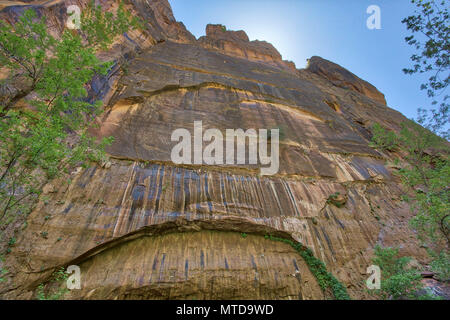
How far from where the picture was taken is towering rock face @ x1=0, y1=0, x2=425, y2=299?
7.21 meters

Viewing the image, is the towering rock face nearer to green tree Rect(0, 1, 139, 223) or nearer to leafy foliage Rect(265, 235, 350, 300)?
leafy foliage Rect(265, 235, 350, 300)

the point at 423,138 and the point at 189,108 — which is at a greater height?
the point at 189,108

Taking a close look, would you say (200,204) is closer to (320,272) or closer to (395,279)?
(320,272)

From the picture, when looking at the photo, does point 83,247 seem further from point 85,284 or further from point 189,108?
point 189,108

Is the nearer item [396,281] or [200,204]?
[396,281]

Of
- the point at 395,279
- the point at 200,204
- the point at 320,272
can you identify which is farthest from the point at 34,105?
the point at 395,279

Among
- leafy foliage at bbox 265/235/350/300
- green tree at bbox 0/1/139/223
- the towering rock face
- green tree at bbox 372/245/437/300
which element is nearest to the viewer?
green tree at bbox 0/1/139/223

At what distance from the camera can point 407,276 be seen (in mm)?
7898

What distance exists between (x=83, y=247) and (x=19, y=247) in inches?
70.5

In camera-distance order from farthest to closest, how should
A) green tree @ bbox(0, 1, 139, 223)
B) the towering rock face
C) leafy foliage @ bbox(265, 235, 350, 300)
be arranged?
1. leafy foliage @ bbox(265, 235, 350, 300)
2. the towering rock face
3. green tree @ bbox(0, 1, 139, 223)

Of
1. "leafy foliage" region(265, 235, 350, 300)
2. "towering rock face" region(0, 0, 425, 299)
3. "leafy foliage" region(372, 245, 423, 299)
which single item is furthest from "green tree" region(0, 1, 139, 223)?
"leafy foliage" region(372, 245, 423, 299)

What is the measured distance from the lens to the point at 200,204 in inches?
365

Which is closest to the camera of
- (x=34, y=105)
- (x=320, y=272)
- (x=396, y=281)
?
(x=34, y=105)
